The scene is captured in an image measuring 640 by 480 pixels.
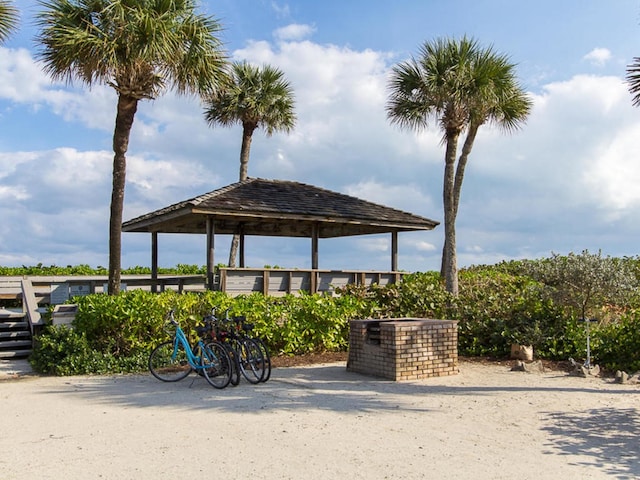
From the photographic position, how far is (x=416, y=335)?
9.89m

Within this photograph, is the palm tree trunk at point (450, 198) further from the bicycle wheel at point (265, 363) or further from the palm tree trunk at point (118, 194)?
the bicycle wheel at point (265, 363)

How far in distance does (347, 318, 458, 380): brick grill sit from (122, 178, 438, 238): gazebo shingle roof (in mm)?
5120

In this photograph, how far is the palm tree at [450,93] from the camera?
59.1 ft

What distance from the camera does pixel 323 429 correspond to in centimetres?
662

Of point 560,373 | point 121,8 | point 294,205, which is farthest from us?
point 294,205

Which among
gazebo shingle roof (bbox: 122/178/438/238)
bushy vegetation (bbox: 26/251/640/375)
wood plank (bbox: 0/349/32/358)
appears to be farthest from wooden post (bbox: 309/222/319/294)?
wood plank (bbox: 0/349/32/358)

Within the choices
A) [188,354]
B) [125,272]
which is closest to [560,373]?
[188,354]

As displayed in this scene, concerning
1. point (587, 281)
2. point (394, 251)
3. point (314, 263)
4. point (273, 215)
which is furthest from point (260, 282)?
point (587, 281)

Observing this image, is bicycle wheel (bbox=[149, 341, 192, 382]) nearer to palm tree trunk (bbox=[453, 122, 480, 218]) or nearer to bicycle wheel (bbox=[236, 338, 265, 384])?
bicycle wheel (bbox=[236, 338, 265, 384])

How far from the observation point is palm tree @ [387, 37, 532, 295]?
18.0 m

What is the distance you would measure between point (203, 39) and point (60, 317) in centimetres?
689

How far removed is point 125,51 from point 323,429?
9.93 meters

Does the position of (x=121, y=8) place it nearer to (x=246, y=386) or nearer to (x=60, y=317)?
(x=60, y=317)

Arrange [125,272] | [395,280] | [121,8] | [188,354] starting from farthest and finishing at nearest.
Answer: [125,272] → [395,280] → [121,8] → [188,354]
